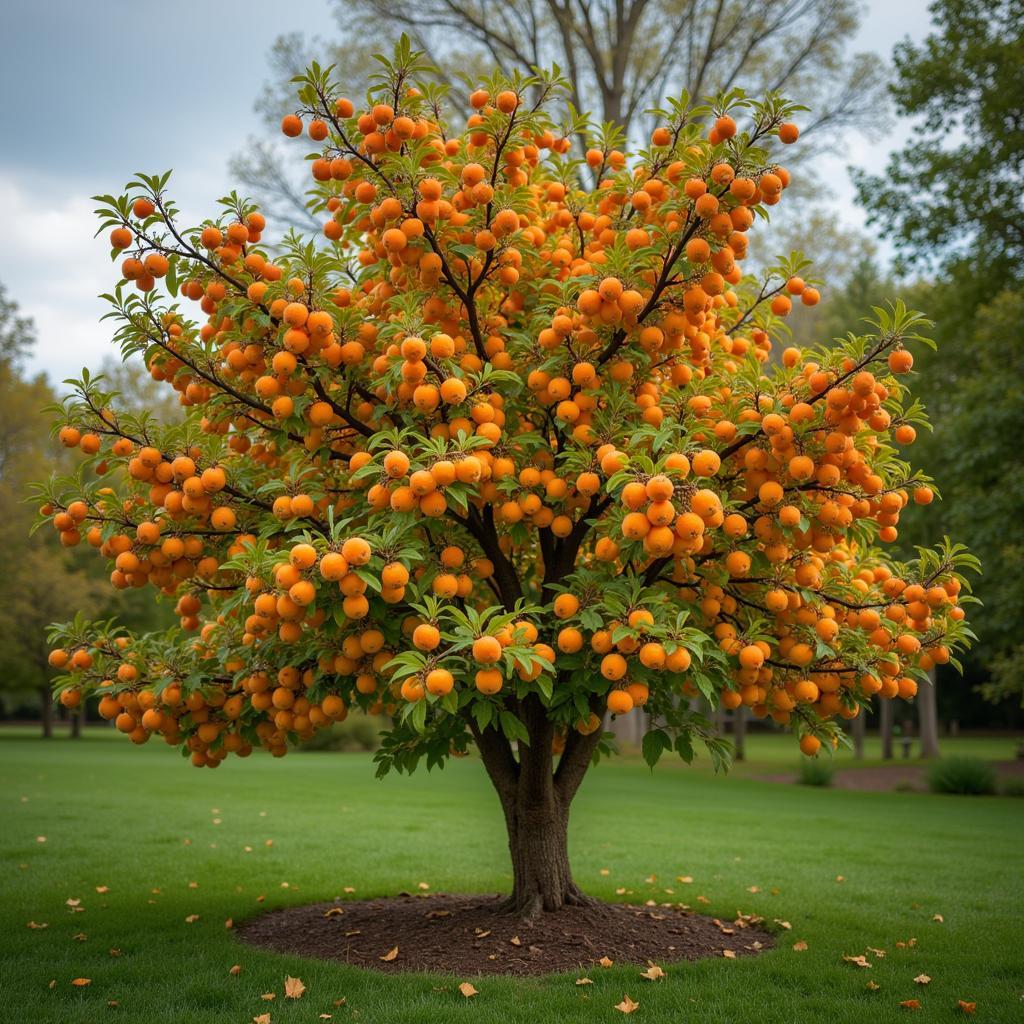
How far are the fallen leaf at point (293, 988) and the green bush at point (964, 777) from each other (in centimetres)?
1725

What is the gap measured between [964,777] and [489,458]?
698 inches

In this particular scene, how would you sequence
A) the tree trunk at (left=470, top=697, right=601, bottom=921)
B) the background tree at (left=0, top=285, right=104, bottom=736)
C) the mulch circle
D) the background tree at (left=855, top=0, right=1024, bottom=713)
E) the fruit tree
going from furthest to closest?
1. the background tree at (left=0, top=285, right=104, bottom=736)
2. the background tree at (left=855, top=0, right=1024, bottom=713)
3. the tree trunk at (left=470, top=697, right=601, bottom=921)
4. the mulch circle
5. the fruit tree

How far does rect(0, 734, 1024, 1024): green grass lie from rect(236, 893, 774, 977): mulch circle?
0.93 feet

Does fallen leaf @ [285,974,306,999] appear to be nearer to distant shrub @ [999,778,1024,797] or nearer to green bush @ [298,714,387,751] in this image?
distant shrub @ [999,778,1024,797]

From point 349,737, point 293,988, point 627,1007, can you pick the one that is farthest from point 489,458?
point 349,737

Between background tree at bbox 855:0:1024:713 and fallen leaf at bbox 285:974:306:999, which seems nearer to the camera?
fallen leaf at bbox 285:974:306:999

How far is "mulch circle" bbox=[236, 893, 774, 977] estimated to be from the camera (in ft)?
18.2

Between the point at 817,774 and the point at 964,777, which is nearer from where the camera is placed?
the point at 964,777

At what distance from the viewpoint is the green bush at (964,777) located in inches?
739

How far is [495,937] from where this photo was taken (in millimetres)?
5867

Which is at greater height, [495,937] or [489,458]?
[489,458]

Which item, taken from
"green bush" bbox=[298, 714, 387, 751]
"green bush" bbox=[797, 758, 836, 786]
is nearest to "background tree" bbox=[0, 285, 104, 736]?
"green bush" bbox=[298, 714, 387, 751]

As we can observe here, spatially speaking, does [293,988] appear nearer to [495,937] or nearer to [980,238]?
[495,937]

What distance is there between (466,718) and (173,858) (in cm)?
587
